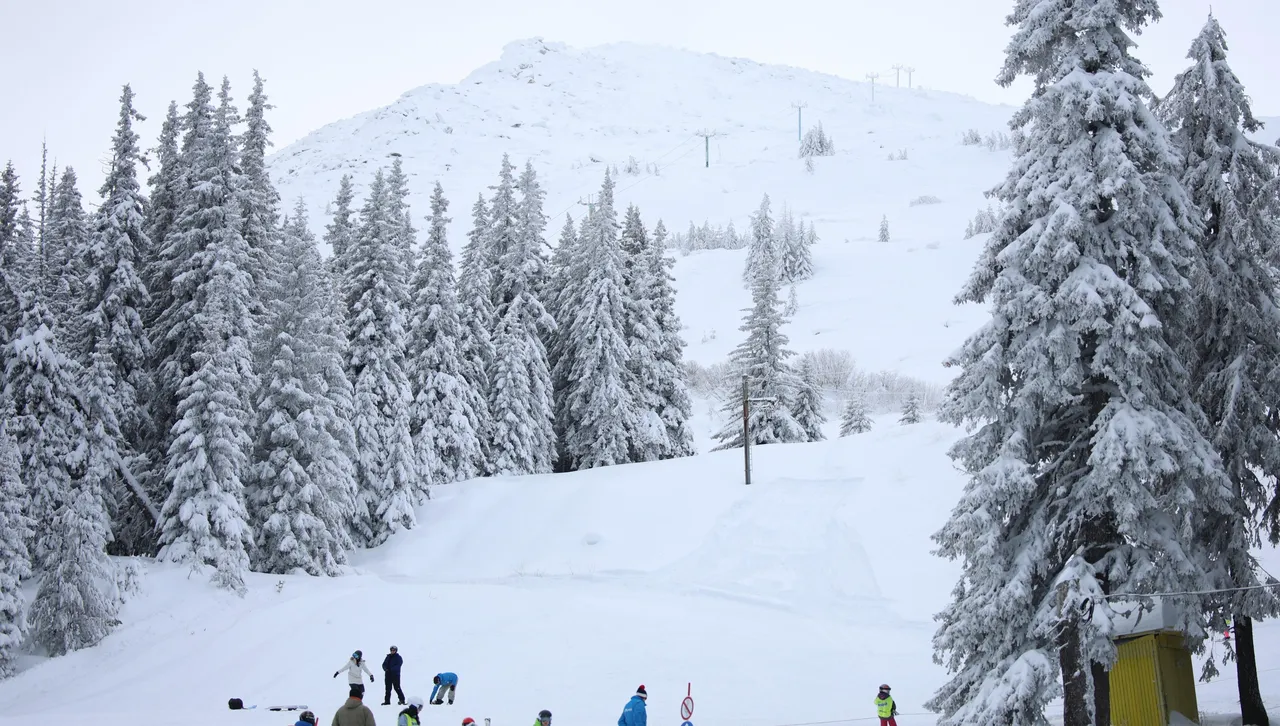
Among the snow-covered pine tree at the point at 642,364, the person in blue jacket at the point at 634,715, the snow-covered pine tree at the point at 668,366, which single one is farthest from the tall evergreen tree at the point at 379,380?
the person in blue jacket at the point at 634,715

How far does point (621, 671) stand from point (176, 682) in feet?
37.7

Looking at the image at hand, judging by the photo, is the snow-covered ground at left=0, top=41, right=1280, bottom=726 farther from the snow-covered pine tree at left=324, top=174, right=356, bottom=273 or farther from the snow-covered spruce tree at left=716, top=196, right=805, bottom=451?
the snow-covered pine tree at left=324, top=174, right=356, bottom=273

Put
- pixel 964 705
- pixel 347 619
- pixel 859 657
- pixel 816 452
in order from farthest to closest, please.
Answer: pixel 816 452
pixel 347 619
pixel 859 657
pixel 964 705

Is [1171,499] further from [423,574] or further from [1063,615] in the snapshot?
[423,574]

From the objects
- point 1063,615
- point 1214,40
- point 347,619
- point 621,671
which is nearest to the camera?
point 1063,615

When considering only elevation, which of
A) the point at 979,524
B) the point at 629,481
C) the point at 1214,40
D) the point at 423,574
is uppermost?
the point at 1214,40

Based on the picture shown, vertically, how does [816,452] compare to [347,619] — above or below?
above

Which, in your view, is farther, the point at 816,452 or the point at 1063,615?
the point at 816,452

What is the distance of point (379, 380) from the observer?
41.3 m

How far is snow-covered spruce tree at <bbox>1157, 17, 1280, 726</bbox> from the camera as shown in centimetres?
1730

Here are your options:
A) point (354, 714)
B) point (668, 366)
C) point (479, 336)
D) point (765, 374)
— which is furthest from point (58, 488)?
point (765, 374)

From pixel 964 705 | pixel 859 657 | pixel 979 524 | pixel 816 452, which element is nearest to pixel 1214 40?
pixel 979 524

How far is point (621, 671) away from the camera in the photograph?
25922 mm

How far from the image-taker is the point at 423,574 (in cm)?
3894
